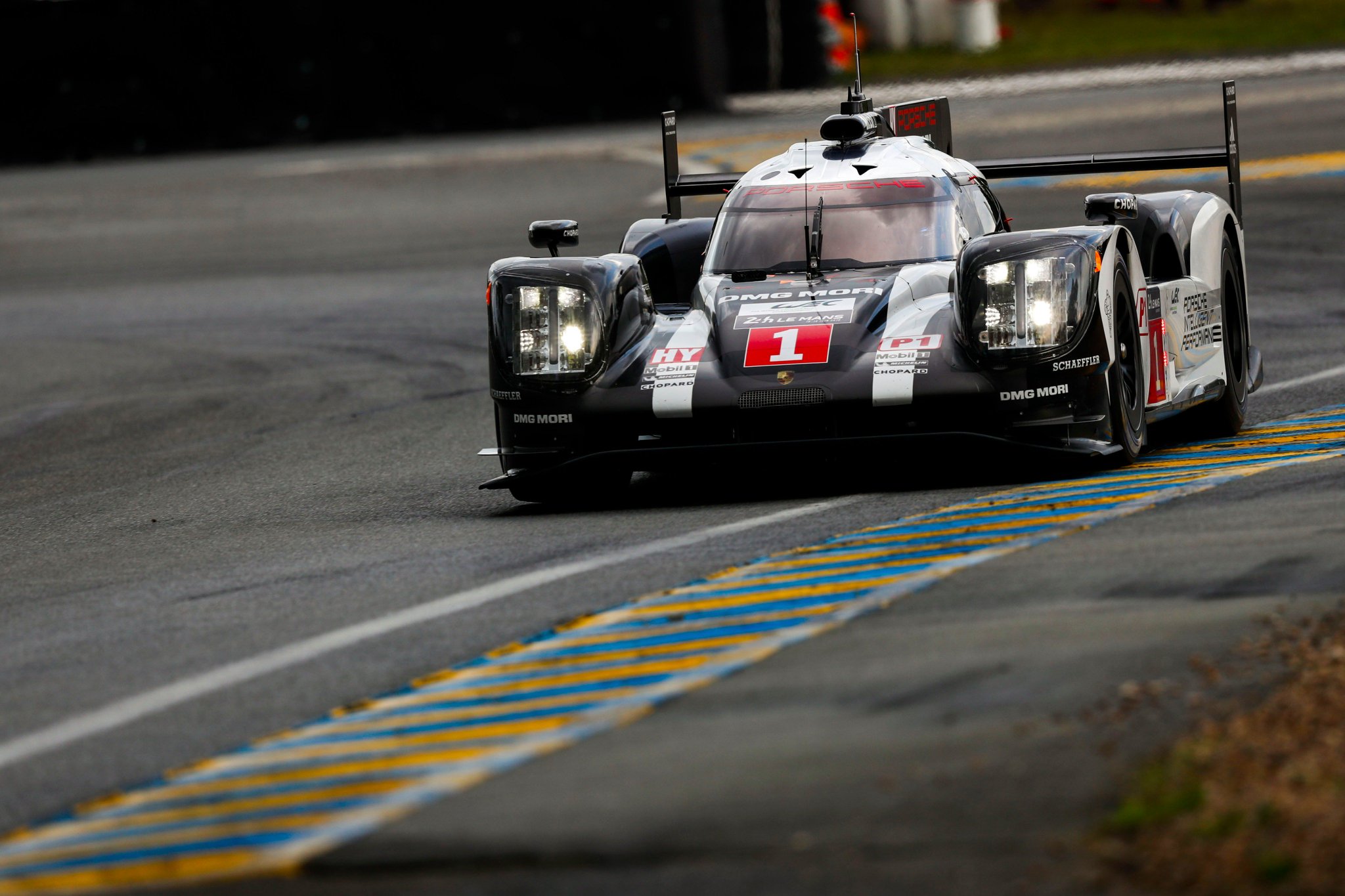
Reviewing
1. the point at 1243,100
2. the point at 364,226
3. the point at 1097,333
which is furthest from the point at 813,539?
the point at 1243,100

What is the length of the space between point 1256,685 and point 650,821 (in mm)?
1562

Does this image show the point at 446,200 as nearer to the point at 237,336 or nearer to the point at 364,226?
the point at 364,226

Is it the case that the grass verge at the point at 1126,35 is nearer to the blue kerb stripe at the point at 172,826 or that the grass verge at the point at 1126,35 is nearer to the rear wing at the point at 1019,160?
the rear wing at the point at 1019,160

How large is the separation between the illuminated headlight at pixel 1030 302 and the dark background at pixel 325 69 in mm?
25758

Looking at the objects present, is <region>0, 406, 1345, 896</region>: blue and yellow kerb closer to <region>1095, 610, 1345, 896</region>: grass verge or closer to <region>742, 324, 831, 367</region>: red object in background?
<region>742, 324, 831, 367</region>: red object in background

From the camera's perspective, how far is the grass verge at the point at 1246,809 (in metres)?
3.80

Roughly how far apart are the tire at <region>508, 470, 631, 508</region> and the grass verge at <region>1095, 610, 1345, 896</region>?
14.9ft

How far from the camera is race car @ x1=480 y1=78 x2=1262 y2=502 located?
848cm

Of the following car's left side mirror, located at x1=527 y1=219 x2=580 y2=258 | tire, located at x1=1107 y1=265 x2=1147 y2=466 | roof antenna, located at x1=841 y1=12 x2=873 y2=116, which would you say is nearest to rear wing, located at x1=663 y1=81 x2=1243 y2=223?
roof antenna, located at x1=841 y1=12 x2=873 y2=116

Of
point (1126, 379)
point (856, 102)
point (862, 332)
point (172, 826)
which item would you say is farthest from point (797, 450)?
point (172, 826)

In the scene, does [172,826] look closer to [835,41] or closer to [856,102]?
[856,102]

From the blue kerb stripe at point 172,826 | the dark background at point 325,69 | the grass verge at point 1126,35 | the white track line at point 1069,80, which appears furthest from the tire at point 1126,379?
the grass verge at point 1126,35

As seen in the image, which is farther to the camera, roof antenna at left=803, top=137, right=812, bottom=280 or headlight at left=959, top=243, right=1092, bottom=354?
roof antenna at left=803, top=137, right=812, bottom=280

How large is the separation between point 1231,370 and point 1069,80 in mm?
25364
